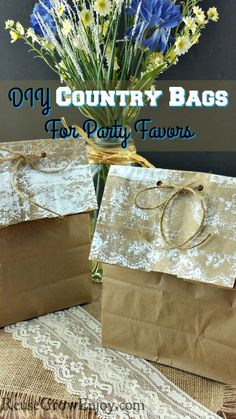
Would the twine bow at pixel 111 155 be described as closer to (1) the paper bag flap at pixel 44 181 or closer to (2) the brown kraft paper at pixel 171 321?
(1) the paper bag flap at pixel 44 181

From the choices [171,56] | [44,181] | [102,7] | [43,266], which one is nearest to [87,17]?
[102,7]

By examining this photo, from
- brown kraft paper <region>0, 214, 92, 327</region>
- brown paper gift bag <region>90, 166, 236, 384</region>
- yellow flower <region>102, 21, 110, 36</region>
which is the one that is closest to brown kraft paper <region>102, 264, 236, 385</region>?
brown paper gift bag <region>90, 166, 236, 384</region>

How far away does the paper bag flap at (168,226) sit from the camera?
2.18 ft

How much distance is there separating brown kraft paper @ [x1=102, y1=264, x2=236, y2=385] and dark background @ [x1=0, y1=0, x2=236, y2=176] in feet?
1.61

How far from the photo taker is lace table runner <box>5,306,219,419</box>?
25.8 inches

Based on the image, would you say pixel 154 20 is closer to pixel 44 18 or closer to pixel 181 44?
pixel 181 44

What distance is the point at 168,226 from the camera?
2.31 ft

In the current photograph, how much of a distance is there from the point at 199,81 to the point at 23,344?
2.09 ft

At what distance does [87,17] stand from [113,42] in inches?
2.2

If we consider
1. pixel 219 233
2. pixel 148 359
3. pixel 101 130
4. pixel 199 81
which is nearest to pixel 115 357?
pixel 148 359

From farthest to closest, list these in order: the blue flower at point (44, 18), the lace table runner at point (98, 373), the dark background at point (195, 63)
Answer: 1. the dark background at point (195, 63)
2. the blue flower at point (44, 18)
3. the lace table runner at point (98, 373)

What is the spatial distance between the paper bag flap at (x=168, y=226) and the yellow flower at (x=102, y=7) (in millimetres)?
244

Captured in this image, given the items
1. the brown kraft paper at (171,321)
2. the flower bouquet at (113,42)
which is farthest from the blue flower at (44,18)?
the brown kraft paper at (171,321)

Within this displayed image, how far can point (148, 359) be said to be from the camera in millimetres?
753
